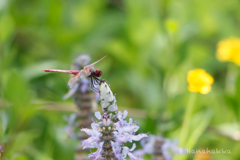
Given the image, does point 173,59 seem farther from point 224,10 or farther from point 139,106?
point 224,10

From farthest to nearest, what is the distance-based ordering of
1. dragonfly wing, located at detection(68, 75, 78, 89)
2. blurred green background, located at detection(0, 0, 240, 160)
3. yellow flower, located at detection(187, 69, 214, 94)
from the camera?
blurred green background, located at detection(0, 0, 240, 160) → yellow flower, located at detection(187, 69, 214, 94) → dragonfly wing, located at detection(68, 75, 78, 89)

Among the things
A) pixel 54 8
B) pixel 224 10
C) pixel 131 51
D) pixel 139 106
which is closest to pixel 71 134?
pixel 139 106

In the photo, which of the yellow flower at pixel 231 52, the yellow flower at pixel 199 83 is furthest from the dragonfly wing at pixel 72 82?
the yellow flower at pixel 231 52

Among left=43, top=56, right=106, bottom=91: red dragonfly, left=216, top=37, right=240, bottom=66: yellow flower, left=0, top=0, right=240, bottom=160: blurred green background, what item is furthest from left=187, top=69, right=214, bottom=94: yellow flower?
left=216, top=37, right=240, bottom=66: yellow flower

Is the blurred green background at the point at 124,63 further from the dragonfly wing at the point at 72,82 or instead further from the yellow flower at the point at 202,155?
the dragonfly wing at the point at 72,82

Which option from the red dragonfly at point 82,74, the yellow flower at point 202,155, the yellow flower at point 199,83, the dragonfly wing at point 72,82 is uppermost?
the yellow flower at point 199,83

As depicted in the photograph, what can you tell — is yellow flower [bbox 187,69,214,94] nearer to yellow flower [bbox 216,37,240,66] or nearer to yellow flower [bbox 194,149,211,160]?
yellow flower [bbox 194,149,211,160]

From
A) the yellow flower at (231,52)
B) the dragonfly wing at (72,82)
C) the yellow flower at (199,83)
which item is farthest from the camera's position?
the yellow flower at (231,52)

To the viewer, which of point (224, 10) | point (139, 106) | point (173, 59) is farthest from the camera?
point (224, 10)
